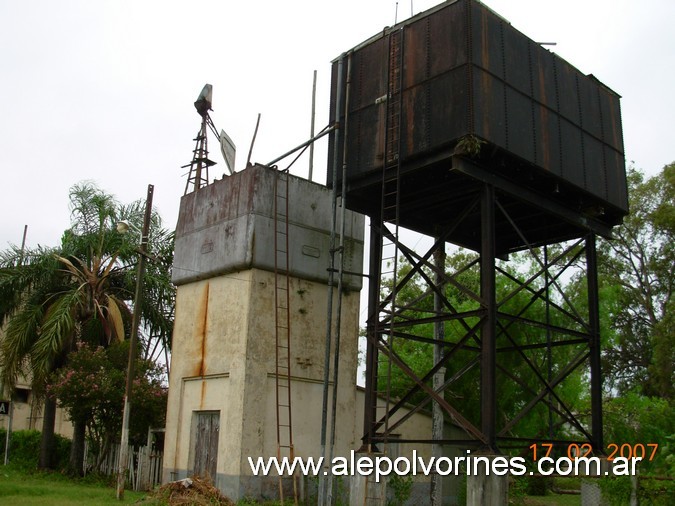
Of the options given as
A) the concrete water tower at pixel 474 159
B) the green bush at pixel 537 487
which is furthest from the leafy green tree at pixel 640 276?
the concrete water tower at pixel 474 159

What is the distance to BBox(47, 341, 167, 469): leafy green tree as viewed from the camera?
2339 cm

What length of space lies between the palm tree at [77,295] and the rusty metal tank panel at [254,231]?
19.1ft

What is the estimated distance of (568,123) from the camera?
16.6 meters

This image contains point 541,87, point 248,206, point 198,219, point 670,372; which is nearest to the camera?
point 541,87

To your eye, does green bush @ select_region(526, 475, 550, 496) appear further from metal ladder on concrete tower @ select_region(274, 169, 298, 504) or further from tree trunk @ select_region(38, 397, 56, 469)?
tree trunk @ select_region(38, 397, 56, 469)

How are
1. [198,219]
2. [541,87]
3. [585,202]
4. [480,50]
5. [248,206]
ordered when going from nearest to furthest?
1. [480,50]
2. [541,87]
3. [585,202]
4. [248,206]
5. [198,219]

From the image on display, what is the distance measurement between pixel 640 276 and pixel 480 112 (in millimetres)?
28654

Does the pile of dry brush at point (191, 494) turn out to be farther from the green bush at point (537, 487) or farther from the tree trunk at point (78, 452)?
the green bush at point (537, 487)

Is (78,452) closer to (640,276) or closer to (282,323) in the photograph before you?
(282,323)

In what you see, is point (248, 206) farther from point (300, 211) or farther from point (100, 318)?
point (100, 318)

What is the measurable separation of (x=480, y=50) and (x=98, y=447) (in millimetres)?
18582

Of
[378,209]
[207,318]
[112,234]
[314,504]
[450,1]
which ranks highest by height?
[450,1]

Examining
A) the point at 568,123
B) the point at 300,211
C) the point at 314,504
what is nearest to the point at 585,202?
the point at 568,123

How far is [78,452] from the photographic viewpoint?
25188mm
